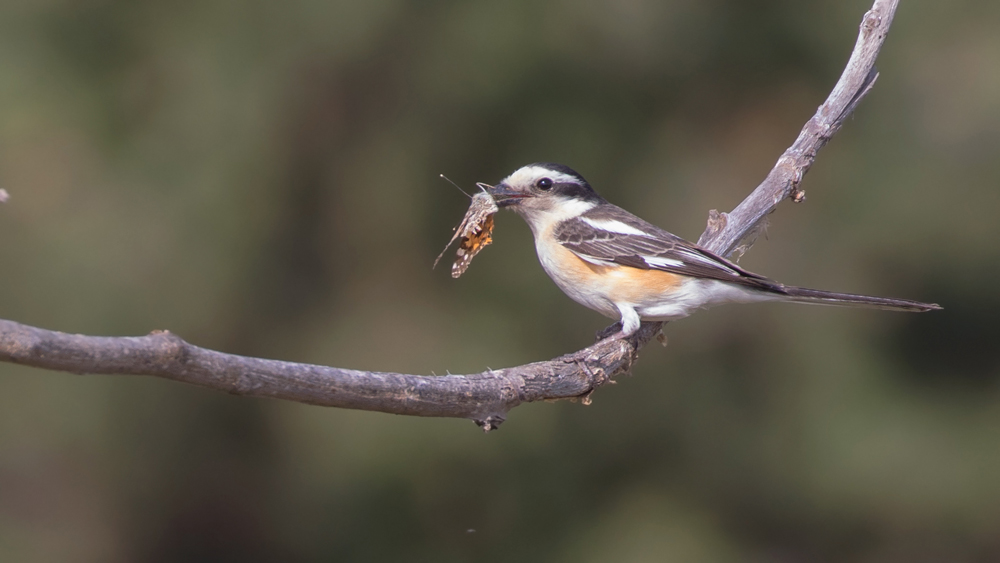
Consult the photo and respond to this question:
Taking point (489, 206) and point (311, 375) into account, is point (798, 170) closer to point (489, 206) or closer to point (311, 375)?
point (489, 206)

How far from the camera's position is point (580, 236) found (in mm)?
4250

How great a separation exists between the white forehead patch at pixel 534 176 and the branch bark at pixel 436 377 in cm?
84

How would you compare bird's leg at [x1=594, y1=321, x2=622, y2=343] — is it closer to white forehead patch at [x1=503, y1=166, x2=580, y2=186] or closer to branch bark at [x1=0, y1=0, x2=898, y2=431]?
branch bark at [x1=0, y1=0, x2=898, y2=431]

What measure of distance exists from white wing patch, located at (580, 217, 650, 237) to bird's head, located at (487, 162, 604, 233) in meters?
0.13

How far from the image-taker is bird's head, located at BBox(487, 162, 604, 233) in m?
4.45

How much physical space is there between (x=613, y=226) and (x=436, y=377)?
2.20 m

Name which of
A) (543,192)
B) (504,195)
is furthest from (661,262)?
(504,195)

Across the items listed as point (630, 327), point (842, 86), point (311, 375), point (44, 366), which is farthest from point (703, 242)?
point (44, 366)

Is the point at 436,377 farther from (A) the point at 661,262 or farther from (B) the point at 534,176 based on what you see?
(B) the point at 534,176

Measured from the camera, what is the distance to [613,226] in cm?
440

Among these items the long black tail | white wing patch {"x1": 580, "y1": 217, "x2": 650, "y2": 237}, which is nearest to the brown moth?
white wing patch {"x1": 580, "y1": 217, "x2": 650, "y2": 237}

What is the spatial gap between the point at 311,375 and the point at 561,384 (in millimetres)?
1278

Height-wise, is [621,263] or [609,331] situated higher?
[621,263]

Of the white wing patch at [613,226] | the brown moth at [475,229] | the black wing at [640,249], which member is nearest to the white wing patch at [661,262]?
the black wing at [640,249]
